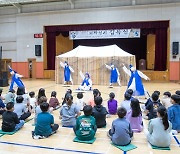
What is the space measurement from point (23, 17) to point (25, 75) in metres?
4.35

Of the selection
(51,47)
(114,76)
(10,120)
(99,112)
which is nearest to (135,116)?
(99,112)

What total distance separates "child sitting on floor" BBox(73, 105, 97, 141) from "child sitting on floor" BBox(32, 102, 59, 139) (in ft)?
1.85

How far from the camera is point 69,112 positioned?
502cm

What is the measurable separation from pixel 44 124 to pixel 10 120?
0.75 meters

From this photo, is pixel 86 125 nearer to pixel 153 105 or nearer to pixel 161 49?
pixel 153 105

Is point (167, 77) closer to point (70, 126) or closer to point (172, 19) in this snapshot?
point (172, 19)

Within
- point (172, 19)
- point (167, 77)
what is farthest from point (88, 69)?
point (172, 19)

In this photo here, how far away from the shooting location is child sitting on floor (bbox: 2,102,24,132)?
4581mm

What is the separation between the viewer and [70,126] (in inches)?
203

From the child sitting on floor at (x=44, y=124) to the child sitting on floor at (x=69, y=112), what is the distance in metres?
0.55

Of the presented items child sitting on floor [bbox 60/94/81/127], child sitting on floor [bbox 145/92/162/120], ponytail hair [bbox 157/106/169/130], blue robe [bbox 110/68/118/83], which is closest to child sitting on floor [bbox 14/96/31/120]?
child sitting on floor [bbox 60/94/81/127]

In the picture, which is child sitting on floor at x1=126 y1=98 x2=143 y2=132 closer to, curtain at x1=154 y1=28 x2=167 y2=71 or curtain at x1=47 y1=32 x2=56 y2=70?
curtain at x1=154 y1=28 x2=167 y2=71

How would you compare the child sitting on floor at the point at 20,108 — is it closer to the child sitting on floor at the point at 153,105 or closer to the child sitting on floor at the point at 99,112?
the child sitting on floor at the point at 99,112

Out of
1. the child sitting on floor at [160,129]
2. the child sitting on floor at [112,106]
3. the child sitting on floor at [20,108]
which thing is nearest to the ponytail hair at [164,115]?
the child sitting on floor at [160,129]
